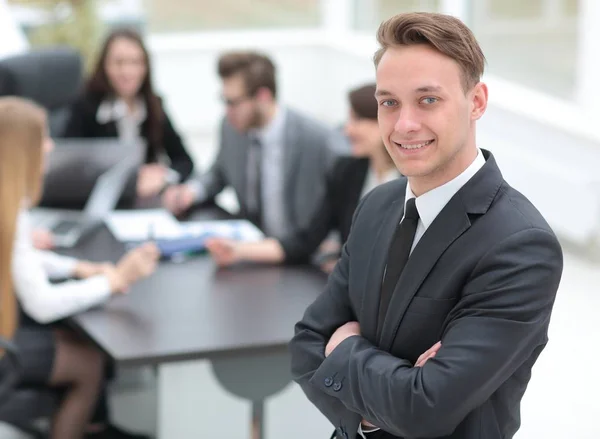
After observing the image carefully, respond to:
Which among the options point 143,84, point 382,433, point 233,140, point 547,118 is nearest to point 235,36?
point 547,118

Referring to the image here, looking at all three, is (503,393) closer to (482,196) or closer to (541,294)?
(541,294)

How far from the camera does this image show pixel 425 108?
4.86 ft

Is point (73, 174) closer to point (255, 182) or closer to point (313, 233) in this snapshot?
point (255, 182)

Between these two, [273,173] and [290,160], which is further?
[273,173]

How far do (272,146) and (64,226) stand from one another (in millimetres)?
841

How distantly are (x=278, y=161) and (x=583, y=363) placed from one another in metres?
1.55

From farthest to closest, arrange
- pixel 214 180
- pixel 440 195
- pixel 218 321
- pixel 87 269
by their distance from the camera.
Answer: pixel 214 180 < pixel 87 269 < pixel 218 321 < pixel 440 195

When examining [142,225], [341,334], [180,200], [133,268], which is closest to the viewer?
[341,334]

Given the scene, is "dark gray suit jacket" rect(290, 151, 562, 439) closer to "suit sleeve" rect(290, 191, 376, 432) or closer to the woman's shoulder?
"suit sleeve" rect(290, 191, 376, 432)

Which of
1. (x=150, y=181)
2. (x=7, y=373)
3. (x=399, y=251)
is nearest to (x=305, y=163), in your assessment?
(x=150, y=181)

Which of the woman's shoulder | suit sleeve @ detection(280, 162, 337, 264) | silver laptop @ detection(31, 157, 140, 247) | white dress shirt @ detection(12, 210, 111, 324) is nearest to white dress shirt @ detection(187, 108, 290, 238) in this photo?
suit sleeve @ detection(280, 162, 337, 264)

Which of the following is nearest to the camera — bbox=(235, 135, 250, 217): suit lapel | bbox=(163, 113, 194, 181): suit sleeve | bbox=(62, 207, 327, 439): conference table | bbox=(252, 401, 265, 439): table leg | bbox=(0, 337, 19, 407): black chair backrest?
bbox=(62, 207, 327, 439): conference table

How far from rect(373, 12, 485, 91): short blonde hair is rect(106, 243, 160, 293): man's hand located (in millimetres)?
1759

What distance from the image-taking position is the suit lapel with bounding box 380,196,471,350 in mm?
1523
